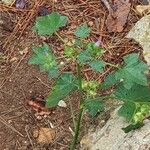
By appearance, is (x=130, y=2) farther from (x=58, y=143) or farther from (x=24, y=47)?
(x=58, y=143)

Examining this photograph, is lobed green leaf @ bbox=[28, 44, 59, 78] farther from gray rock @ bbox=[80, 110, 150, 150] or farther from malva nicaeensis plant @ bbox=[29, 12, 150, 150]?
gray rock @ bbox=[80, 110, 150, 150]

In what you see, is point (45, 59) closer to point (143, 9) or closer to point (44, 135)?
point (44, 135)

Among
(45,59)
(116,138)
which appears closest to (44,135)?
(116,138)

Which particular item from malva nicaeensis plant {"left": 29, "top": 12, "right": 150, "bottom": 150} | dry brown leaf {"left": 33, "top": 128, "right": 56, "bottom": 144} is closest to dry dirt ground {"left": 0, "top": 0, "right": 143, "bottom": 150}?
dry brown leaf {"left": 33, "top": 128, "right": 56, "bottom": 144}

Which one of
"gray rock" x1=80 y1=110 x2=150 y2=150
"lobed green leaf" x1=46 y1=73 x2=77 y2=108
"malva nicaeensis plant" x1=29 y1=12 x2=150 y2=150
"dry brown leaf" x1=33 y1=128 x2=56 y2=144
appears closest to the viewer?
"malva nicaeensis plant" x1=29 y1=12 x2=150 y2=150

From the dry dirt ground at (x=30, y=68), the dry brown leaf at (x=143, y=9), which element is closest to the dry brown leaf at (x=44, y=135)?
the dry dirt ground at (x=30, y=68)
